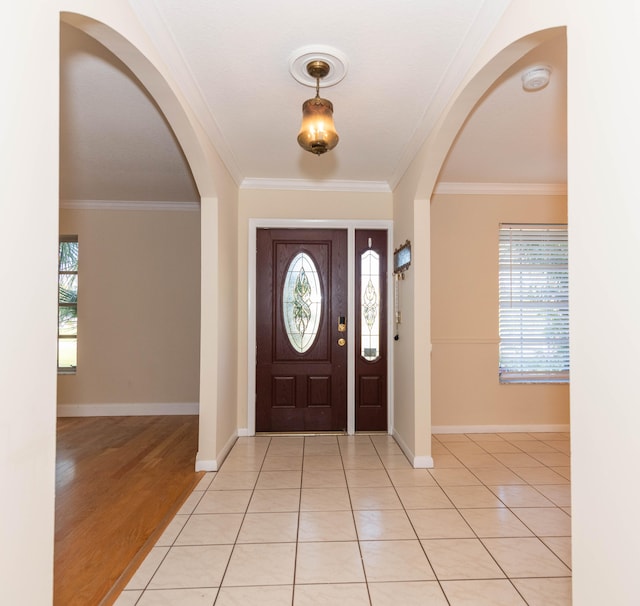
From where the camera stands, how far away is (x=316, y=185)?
4246 mm

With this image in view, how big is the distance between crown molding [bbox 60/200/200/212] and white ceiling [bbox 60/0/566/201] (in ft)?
1.97

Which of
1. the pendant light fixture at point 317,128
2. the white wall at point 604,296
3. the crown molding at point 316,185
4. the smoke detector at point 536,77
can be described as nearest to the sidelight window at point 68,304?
the crown molding at point 316,185

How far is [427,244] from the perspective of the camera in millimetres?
3428

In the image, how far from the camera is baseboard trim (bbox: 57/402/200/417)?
498cm

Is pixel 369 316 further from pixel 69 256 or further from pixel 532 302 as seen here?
pixel 69 256

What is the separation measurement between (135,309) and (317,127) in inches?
154

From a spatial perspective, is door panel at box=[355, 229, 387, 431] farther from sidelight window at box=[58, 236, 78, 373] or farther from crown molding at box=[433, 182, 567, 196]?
sidelight window at box=[58, 236, 78, 373]

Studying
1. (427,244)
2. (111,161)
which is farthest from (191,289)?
(427,244)

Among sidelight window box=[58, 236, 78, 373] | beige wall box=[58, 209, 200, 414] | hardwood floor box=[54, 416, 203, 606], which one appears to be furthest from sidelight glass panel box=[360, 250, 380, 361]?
sidelight window box=[58, 236, 78, 373]

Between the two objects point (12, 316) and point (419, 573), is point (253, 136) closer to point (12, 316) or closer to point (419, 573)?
point (12, 316)

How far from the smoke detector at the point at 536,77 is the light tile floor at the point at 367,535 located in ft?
8.59

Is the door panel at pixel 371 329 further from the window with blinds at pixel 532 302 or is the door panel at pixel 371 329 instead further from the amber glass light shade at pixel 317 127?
the amber glass light shade at pixel 317 127

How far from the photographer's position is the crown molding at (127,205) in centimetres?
498

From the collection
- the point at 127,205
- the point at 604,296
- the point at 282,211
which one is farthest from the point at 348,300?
the point at 604,296
